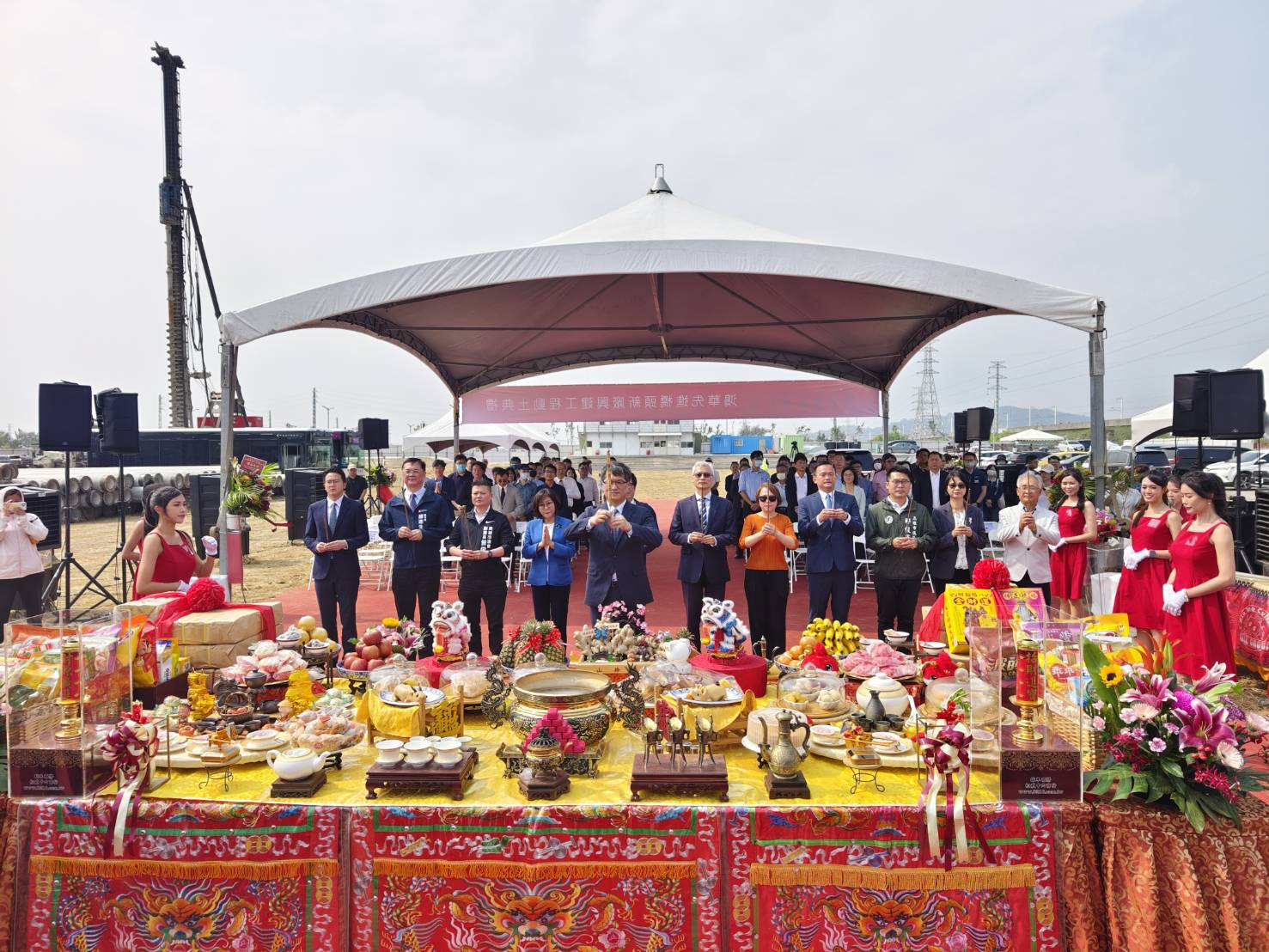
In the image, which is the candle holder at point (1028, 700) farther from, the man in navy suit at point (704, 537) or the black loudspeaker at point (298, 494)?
the black loudspeaker at point (298, 494)

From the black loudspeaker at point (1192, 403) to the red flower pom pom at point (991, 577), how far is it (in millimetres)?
4688

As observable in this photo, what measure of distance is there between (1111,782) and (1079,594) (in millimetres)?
3187

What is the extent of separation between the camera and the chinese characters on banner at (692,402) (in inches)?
432

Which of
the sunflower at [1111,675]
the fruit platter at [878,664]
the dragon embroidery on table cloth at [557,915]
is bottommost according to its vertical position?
the dragon embroidery on table cloth at [557,915]

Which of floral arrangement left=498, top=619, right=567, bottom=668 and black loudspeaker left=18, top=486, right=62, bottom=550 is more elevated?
black loudspeaker left=18, top=486, right=62, bottom=550

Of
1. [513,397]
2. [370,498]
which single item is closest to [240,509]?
[513,397]

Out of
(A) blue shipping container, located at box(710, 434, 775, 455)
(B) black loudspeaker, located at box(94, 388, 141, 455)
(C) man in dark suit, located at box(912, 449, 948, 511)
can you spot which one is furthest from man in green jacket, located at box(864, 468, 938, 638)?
(A) blue shipping container, located at box(710, 434, 775, 455)

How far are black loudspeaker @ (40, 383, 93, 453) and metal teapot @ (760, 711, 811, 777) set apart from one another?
6.23 m

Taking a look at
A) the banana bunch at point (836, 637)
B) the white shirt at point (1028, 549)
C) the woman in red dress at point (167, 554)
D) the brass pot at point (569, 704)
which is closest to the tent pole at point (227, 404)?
the woman in red dress at point (167, 554)

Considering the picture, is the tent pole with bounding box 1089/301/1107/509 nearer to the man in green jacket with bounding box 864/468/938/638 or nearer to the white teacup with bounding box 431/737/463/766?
the man in green jacket with bounding box 864/468/938/638

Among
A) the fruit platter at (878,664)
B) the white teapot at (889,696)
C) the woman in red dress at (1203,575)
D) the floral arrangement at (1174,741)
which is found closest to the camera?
the floral arrangement at (1174,741)

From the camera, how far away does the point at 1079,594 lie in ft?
15.3

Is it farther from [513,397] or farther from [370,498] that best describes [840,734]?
[370,498]

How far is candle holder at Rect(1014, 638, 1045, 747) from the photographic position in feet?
6.34
